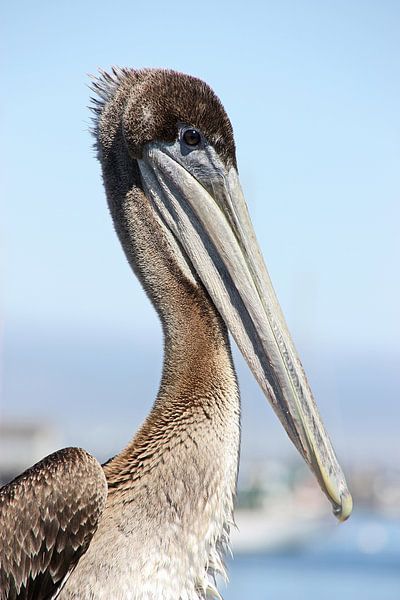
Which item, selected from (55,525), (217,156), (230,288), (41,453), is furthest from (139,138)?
(41,453)

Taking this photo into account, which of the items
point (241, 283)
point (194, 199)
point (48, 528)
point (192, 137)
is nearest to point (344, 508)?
point (241, 283)

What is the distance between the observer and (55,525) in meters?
4.69

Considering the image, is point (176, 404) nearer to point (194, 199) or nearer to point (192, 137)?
point (194, 199)

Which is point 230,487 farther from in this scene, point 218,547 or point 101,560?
point 101,560

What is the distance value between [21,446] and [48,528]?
24.4 meters

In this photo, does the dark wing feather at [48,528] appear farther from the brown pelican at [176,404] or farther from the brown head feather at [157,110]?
the brown head feather at [157,110]

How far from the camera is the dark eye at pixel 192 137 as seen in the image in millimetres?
4922

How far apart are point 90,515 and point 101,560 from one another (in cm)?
18

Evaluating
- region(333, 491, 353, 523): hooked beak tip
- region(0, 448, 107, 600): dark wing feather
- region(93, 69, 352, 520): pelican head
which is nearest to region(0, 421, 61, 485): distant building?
region(93, 69, 352, 520): pelican head

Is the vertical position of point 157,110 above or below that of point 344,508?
above

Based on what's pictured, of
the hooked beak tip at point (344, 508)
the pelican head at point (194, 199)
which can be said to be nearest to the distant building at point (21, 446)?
the pelican head at point (194, 199)

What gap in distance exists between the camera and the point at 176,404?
186 inches

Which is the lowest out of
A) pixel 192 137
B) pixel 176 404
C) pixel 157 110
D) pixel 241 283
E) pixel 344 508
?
pixel 344 508

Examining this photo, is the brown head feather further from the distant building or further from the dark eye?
the distant building
